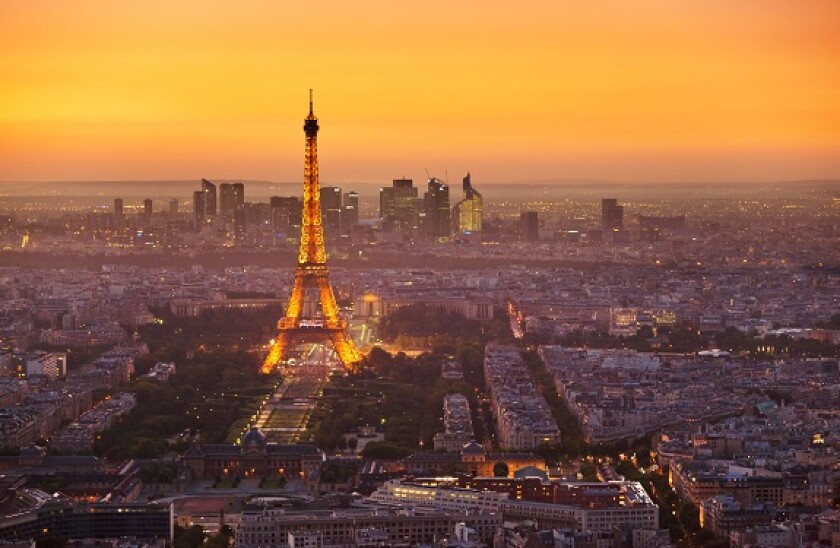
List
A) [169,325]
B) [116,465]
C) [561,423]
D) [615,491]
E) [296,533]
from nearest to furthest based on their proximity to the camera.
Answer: [296,533]
[615,491]
[116,465]
[561,423]
[169,325]

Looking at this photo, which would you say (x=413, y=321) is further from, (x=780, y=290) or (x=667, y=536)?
(x=667, y=536)

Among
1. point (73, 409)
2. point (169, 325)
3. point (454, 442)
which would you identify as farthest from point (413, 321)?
point (454, 442)

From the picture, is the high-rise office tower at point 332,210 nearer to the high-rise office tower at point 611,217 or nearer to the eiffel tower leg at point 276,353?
the high-rise office tower at point 611,217

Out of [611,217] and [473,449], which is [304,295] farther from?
[611,217]

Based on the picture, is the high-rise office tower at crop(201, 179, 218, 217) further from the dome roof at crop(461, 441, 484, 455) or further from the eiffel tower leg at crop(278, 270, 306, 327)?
the dome roof at crop(461, 441, 484, 455)

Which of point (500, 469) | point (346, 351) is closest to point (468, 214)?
point (346, 351)

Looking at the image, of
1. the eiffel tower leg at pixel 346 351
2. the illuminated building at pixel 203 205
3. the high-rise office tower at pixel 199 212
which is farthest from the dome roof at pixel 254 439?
the high-rise office tower at pixel 199 212

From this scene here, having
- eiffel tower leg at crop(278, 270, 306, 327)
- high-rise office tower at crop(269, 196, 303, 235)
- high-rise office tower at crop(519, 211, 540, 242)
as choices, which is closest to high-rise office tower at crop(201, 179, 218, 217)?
high-rise office tower at crop(269, 196, 303, 235)
